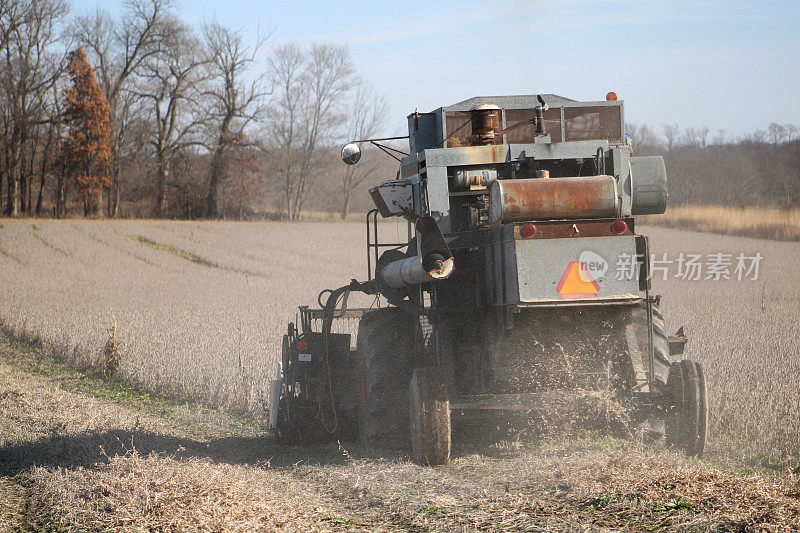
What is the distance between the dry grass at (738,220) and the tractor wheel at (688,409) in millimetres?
35652

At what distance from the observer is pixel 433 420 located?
21.8 ft

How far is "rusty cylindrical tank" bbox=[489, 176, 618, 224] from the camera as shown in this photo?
6.28 metres

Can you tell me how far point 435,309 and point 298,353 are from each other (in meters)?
2.16

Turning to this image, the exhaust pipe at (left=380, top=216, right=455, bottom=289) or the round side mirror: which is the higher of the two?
the round side mirror

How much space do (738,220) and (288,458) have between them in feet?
134

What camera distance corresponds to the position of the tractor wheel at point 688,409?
677 centimetres

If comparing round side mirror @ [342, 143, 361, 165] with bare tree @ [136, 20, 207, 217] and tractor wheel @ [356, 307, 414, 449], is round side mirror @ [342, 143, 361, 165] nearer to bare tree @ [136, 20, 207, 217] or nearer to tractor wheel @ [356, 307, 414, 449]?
tractor wheel @ [356, 307, 414, 449]

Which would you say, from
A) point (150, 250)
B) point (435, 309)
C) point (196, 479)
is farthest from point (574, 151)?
point (150, 250)

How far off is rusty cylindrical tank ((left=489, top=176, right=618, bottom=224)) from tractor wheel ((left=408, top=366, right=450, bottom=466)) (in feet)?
4.85

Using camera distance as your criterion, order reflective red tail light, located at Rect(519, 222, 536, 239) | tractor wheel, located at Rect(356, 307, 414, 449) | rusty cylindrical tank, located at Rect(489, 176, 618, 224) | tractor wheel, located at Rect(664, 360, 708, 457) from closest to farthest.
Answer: reflective red tail light, located at Rect(519, 222, 536, 239) < rusty cylindrical tank, located at Rect(489, 176, 618, 224) < tractor wheel, located at Rect(664, 360, 708, 457) < tractor wheel, located at Rect(356, 307, 414, 449)

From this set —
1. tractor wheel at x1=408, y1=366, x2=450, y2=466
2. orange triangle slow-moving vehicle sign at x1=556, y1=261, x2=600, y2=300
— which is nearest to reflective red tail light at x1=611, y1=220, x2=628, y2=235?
orange triangle slow-moving vehicle sign at x1=556, y1=261, x2=600, y2=300
